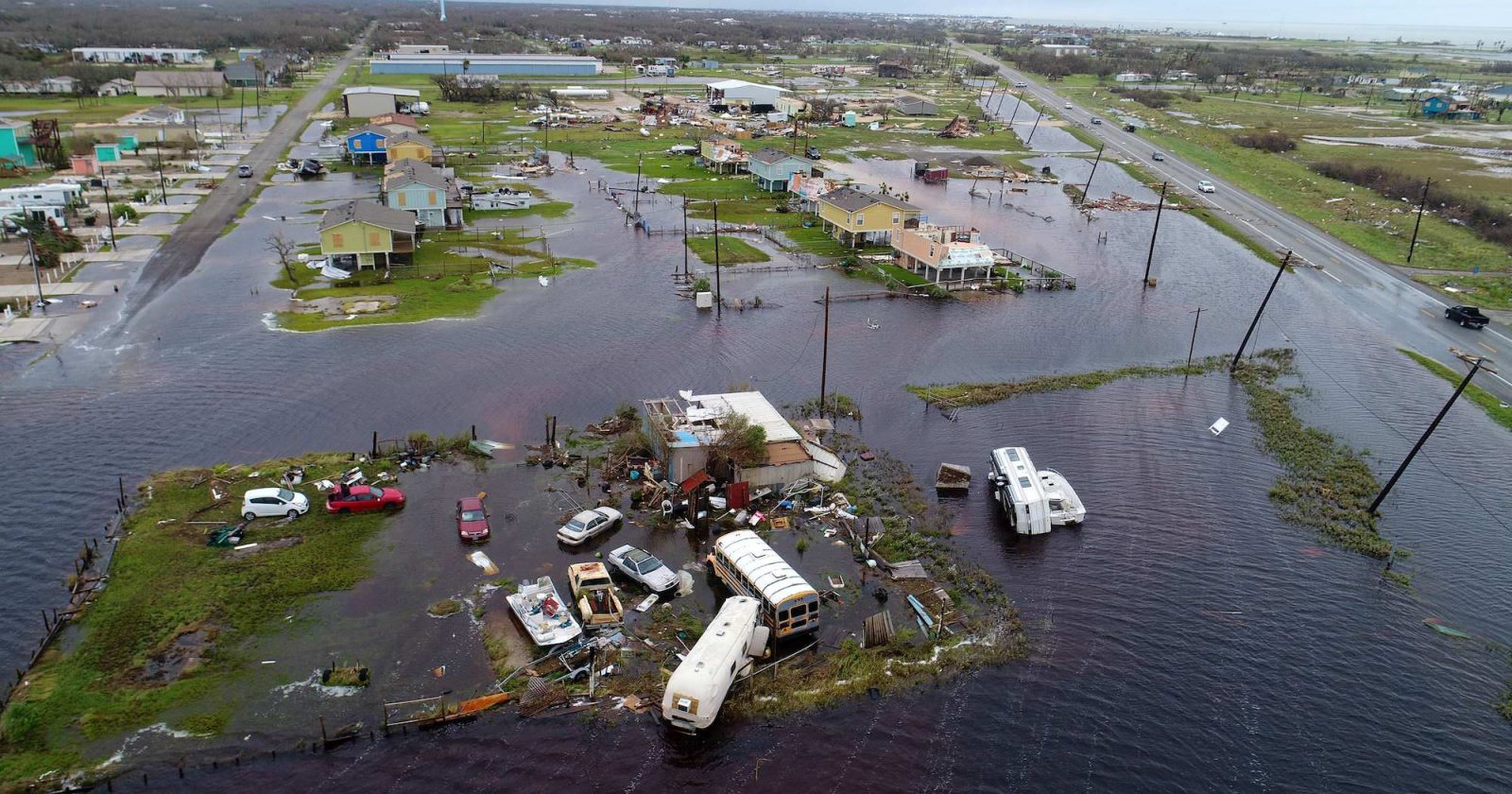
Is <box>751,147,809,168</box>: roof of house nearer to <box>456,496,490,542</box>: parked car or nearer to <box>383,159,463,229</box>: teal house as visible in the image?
<box>383,159,463,229</box>: teal house

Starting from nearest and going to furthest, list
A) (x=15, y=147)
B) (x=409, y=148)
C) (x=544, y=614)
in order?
(x=544, y=614)
(x=15, y=147)
(x=409, y=148)

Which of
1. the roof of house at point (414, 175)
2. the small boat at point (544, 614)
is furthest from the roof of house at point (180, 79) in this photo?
the small boat at point (544, 614)

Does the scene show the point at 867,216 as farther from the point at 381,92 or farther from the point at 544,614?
the point at 381,92

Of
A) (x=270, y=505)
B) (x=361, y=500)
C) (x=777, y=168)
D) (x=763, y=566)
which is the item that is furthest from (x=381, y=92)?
(x=763, y=566)

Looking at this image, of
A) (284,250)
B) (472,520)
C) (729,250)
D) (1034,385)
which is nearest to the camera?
(472,520)

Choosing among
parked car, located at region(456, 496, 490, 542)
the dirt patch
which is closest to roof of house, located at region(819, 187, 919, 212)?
parked car, located at region(456, 496, 490, 542)

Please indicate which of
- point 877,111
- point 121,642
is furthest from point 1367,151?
point 121,642
